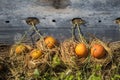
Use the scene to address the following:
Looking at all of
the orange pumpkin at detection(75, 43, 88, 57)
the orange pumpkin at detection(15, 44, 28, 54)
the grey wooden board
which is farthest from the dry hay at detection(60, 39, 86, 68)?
the orange pumpkin at detection(15, 44, 28, 54)

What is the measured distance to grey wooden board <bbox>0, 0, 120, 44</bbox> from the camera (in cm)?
537

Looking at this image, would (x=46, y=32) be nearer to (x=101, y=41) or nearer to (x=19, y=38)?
(x=19, y=38)

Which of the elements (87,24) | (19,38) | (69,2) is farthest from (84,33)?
(19,38)

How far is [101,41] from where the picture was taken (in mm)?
5520

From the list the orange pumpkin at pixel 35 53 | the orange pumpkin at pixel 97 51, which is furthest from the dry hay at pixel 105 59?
the orange pumpkin at pixel 35 53

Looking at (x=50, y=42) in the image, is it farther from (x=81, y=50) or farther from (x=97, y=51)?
(x=97, y=51)

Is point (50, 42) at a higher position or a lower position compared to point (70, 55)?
higher

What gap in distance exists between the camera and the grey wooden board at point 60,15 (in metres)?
5.37

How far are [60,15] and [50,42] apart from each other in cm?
38

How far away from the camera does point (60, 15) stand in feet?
17.8

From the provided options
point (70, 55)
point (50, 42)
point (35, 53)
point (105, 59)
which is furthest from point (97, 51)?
point (35, 53)

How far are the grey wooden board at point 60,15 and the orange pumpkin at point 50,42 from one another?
0.15 meters

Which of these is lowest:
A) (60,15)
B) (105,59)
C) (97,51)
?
(105,59)

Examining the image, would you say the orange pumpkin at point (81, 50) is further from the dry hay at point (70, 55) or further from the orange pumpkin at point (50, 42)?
the orange pumpkin at point (50, 42)
